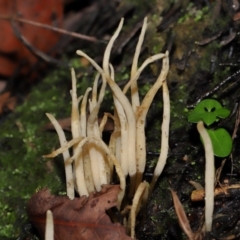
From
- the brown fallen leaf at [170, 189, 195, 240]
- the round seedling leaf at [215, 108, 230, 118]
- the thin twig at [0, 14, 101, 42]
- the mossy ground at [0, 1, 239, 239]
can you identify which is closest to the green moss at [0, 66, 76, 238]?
the mossy ground at [0, 1, 239, 239]

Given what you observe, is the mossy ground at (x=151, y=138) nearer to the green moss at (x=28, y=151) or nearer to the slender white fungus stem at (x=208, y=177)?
the green moss at (x=28, y=151)

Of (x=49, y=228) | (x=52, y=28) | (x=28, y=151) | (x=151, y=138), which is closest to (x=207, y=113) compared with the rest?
(x=151, y=138)

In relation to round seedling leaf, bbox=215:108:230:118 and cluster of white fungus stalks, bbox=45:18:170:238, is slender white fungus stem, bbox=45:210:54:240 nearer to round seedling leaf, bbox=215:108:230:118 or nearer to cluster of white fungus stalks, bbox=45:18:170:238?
cluster of white fungus stalks, bbox=45:18:170:238

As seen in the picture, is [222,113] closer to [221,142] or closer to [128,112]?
[221,142]

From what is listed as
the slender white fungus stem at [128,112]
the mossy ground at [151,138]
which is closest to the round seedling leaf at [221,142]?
the mossy ground at [151,138]

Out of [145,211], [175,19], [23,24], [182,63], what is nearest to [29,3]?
[23,24]
